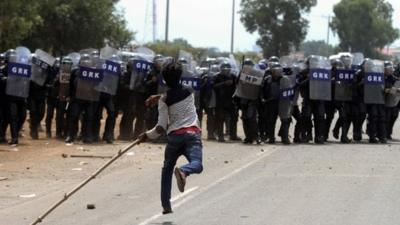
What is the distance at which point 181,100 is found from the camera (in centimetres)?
900

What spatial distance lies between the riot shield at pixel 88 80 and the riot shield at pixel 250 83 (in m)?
3.31

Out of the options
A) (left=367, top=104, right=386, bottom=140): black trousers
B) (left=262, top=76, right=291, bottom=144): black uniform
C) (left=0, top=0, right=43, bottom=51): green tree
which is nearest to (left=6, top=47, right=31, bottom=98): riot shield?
(left=262, top=76, right=291, bottom=144): black uniform

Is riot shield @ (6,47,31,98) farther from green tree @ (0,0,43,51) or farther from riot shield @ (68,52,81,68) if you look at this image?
green tree @ (0,0,43,51)

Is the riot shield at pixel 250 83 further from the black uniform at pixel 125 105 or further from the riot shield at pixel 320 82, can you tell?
the black uniform at pixel 125 105

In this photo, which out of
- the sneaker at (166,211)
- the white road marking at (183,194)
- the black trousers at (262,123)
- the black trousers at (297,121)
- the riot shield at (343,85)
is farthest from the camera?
the riot shield at (343,85)

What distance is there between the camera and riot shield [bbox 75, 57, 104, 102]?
18.1m

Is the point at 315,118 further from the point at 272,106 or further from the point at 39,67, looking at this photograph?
the point at 39,67

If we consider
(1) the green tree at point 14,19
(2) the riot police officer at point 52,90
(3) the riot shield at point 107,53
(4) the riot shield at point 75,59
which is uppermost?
(1) the green tree at point 14,19

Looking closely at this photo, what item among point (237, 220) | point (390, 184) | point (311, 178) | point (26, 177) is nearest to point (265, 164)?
point (311, 178)

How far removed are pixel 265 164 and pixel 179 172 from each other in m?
6.12

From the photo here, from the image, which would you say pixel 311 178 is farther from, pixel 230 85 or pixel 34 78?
pixel 34 78

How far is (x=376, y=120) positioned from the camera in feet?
64.0

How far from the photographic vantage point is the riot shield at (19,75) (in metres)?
17.4

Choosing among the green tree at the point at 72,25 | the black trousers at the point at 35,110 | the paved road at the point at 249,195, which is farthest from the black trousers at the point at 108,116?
the green tree at the point at 72,25
